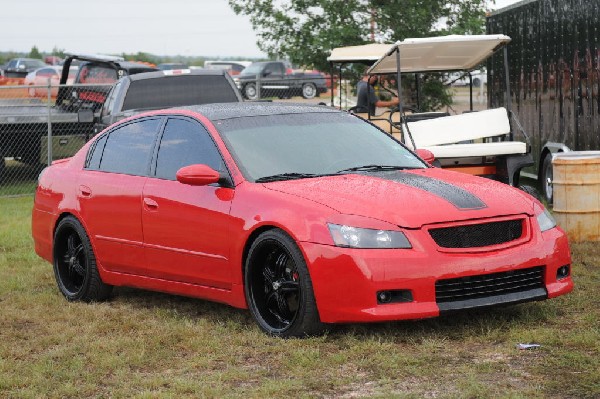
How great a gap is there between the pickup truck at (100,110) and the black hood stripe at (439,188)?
308 inches

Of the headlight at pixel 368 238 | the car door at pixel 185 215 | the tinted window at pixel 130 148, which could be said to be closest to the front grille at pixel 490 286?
the headlight at pixel 368 238

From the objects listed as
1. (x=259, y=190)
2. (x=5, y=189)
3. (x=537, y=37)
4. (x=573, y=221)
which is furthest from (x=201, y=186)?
(x=5, y=189)

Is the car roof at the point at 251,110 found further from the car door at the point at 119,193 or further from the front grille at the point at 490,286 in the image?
the front grille at the point at 490,286

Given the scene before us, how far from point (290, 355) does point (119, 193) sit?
2.45 m

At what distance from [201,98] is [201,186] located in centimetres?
807

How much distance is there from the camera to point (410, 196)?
7133mm

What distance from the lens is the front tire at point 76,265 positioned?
8938 millimetres

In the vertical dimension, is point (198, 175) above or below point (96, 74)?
above

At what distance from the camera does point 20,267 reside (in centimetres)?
1107

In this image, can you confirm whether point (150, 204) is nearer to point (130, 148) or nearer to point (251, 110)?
point (130, 148)

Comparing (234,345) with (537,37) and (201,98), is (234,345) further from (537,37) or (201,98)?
(537,37)

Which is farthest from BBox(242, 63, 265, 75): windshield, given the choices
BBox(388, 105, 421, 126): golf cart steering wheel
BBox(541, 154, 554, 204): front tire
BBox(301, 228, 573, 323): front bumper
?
BBox(301, 228, 573, 323): front bumper

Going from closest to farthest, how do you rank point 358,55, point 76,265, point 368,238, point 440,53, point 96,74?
point 368,238, point 76,265, point 440,53, point 358,55, point 96,74

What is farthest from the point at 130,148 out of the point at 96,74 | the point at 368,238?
the point at 96,74
